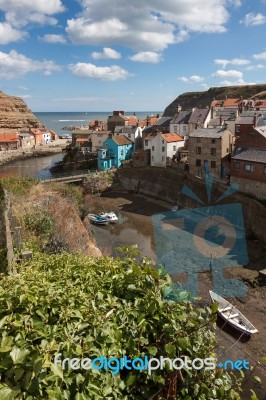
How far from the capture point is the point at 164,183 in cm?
4081

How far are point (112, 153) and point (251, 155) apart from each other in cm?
2559

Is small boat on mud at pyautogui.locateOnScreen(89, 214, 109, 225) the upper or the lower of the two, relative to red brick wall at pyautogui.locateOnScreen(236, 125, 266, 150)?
lower

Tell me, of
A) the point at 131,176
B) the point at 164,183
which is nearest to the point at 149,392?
the point at 164,183

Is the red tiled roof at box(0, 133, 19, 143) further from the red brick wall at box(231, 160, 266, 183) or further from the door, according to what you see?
the red brick wall at box(231, 160, 266, 183)

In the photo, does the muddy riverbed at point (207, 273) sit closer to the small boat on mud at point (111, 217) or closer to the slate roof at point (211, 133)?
the small boat on mud at point (111, 217)

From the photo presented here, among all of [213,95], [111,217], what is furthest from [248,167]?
[213,95]

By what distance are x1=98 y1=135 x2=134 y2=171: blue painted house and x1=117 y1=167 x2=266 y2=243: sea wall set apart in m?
4.67

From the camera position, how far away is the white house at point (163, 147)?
44188 mm

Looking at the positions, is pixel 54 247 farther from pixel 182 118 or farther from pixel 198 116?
pixel 182 118

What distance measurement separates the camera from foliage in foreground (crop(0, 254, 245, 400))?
9.13 ft

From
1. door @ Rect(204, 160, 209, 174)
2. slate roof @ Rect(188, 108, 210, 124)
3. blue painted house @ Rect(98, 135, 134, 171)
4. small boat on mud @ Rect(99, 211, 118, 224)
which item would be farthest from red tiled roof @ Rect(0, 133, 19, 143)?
door @ Rect(204, 160, 209, 174)

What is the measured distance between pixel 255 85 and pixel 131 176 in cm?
8191

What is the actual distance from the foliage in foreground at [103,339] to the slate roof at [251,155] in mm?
28953

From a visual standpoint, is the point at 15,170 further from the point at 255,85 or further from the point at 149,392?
the point at 255,85
